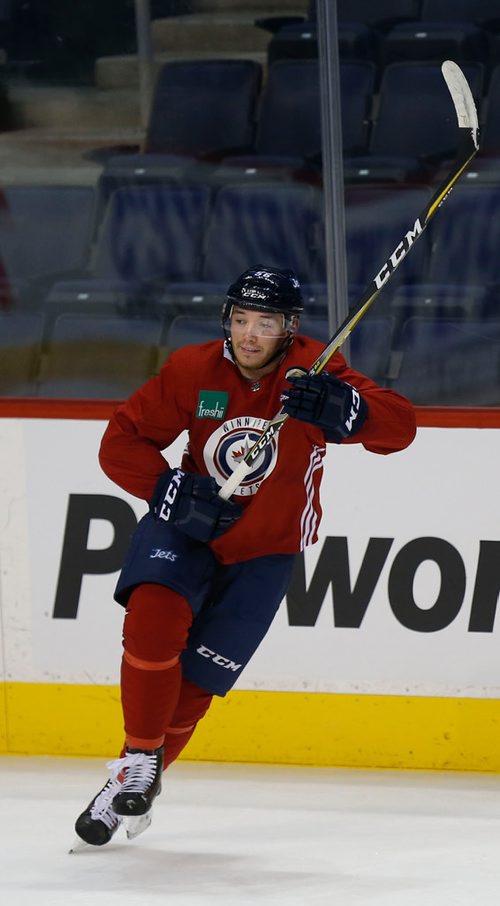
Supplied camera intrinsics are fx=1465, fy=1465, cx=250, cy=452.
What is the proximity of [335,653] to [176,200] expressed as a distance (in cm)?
136

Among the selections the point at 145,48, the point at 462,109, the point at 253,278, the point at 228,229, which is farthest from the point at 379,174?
the point at 253,278

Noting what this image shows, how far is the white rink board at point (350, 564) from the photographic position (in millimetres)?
3562

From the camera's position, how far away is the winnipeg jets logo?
2.72 meters

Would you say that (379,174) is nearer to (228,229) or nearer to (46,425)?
(228,229)

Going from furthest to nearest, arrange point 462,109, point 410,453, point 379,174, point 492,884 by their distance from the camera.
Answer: point 379,174, point 410,453, point 462,109, point 492,884

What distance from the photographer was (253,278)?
2.68 metres

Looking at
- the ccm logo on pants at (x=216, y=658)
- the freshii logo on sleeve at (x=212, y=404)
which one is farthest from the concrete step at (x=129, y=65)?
the ccm logo on pants at (x=216, y=658)

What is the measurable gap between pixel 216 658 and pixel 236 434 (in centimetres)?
43

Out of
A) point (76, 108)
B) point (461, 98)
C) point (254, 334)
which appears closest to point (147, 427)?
point (254, 334)

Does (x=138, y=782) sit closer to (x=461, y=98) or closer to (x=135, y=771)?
(x=135, y=771)

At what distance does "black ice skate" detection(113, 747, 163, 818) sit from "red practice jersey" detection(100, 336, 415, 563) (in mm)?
406

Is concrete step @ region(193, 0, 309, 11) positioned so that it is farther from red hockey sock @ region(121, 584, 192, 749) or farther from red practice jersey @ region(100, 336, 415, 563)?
red hockey sock @ region(121, 584, 192, 749)

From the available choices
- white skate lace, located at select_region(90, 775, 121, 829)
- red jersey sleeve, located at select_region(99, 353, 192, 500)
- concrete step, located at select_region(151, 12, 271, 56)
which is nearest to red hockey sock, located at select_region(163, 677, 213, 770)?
white skate lace, located at select_region(90, 775, 121, 829)

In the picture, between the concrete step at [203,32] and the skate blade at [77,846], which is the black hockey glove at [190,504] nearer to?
the skate blade at [77,846]
